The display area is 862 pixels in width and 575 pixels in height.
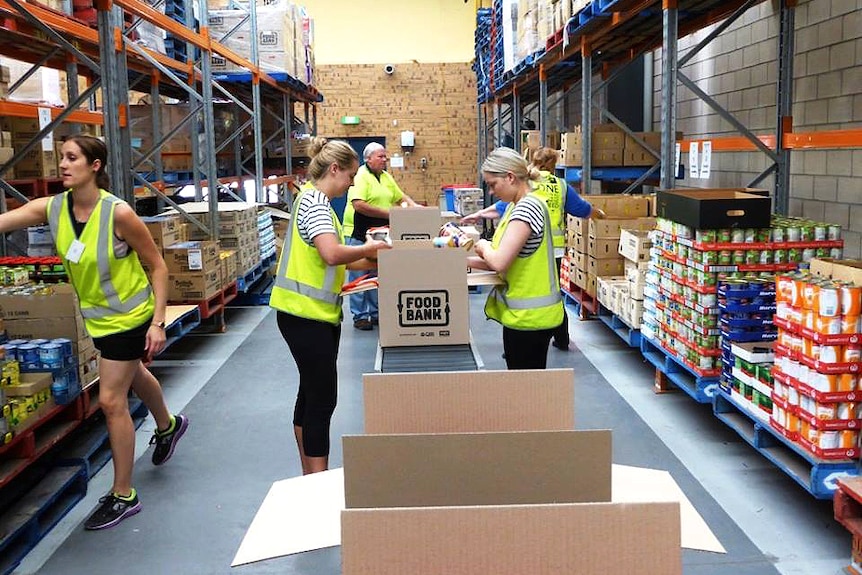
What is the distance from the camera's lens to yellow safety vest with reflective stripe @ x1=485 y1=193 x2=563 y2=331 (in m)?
3.95

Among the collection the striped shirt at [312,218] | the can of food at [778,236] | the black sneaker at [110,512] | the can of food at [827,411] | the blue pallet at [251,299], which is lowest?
the black sneaker at [110,512]

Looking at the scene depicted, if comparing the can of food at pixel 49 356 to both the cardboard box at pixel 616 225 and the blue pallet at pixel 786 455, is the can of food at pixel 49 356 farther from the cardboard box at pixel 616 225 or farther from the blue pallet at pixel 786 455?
the cardboard box at pixel 616 225

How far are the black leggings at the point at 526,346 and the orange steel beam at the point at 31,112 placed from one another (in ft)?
11.4

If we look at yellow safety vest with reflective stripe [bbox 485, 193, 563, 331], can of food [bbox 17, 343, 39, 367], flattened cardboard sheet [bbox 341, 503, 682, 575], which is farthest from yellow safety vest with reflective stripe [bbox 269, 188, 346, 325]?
flattened cardboard sheet [bbox 341, 503, 682, 575]

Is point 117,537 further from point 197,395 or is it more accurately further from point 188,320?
point 188,320

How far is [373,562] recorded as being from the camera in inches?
52.2

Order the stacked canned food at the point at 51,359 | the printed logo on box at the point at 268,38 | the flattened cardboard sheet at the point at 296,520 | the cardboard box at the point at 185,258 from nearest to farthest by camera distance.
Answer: the flattened cardboard sheet at the point at 296,520 → the stacked canned food at the point at 51,359 → the cardboard box at the point at 185,258 → the printed logo on box at the point at 268,38

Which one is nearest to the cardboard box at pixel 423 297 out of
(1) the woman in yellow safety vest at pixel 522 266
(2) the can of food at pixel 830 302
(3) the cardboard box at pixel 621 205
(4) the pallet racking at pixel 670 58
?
(1) the woman in yellow safety vest at pixel 522 266

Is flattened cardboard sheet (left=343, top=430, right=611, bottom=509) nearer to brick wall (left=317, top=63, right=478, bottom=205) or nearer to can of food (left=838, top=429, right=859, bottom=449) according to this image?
can of food (left=838, top=429, right=859, bottom=449)

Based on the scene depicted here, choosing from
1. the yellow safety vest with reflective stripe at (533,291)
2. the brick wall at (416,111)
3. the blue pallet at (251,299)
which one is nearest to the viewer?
the yellow safety vest with reflective stripe at (533,291)

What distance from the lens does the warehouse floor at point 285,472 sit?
3635 mm

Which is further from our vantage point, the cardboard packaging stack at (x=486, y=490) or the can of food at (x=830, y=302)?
the can of food at (x=830, y=302)

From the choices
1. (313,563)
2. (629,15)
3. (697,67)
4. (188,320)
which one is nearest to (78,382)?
(313,563)

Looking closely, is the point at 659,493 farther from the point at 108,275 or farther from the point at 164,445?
the point at 164,445
